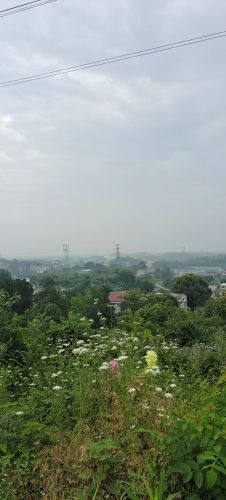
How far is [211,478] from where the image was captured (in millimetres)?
1837

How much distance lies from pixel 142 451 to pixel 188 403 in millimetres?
523

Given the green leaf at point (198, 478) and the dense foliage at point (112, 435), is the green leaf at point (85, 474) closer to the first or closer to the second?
the dense foliage at point (112, 435)

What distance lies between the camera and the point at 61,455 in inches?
96.1

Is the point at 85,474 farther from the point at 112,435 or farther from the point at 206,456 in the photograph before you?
the point at 206,456

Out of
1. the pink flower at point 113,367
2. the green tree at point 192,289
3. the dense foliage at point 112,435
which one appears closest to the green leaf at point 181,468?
the dense foliage at point 112,435

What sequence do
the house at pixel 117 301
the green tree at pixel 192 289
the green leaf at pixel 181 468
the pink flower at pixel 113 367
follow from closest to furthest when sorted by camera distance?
1. the green leaf at pixel 181 468
2. the pink flower at pixel 113 367
3. the house at pixel 117 301
4. the green tree at pixel 192 289

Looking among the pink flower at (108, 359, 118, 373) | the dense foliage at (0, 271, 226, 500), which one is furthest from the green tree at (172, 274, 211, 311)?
the pink flower at (108, 359, 118, 373)

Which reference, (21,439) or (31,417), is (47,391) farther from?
(21,439)

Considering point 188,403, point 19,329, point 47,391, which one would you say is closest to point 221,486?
point 188,403

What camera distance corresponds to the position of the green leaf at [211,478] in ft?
6.02

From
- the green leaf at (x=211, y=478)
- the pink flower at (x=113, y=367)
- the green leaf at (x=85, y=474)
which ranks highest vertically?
the pink flower at (x=113, y=367)

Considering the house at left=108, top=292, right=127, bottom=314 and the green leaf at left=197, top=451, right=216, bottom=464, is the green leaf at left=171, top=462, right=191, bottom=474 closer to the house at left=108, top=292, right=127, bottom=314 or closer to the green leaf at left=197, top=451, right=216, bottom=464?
the green leaf at left=197, top=451, right=216, bottom=464

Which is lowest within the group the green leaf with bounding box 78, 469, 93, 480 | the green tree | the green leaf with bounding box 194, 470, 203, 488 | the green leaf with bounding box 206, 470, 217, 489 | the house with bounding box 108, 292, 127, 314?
the green tree

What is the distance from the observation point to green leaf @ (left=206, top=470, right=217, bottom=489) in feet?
6.02
